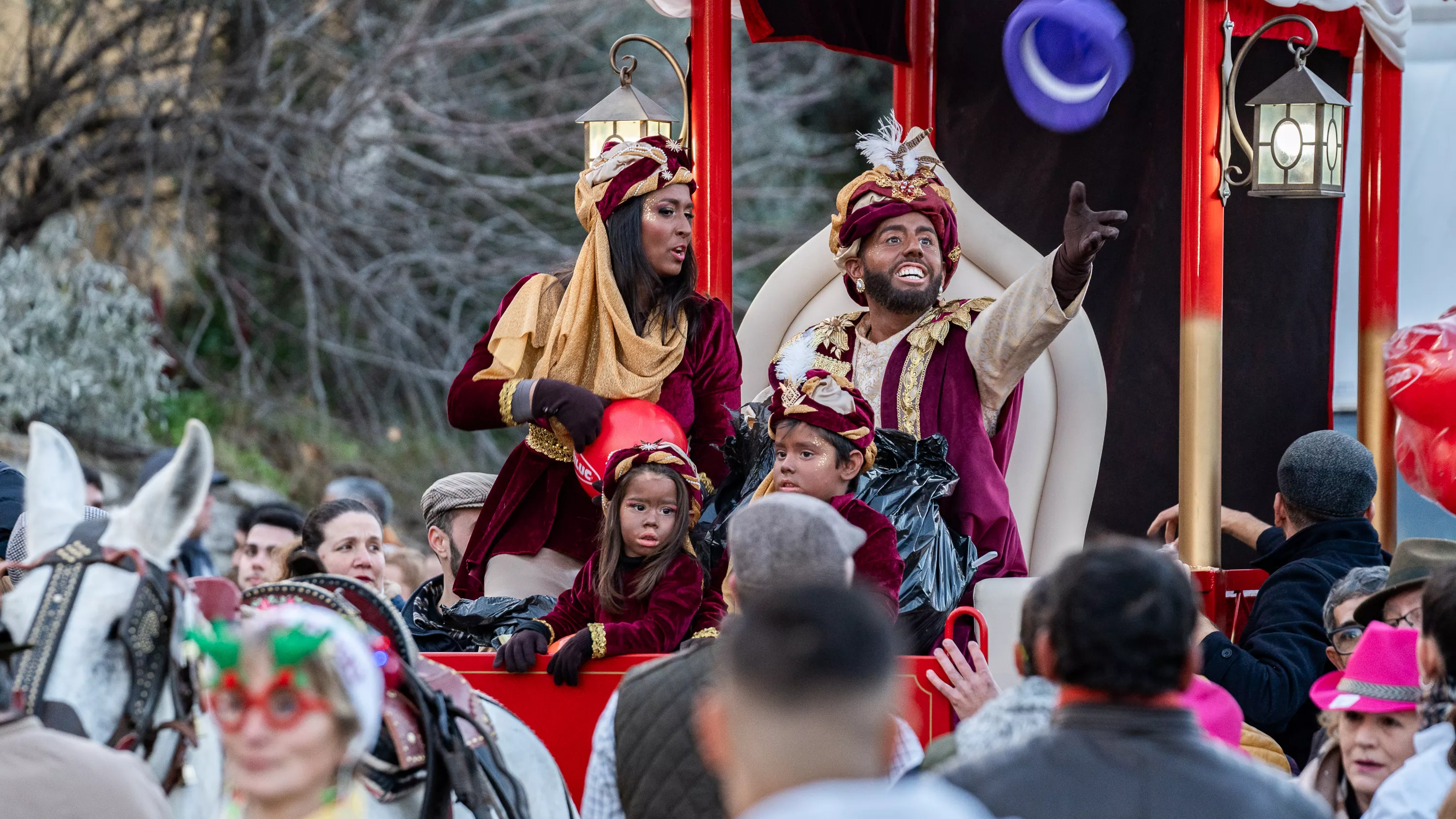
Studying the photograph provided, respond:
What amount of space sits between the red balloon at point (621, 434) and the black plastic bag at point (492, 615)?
1.04ft

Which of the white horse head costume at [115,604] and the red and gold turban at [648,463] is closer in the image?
the white horse head costume at [115,604]

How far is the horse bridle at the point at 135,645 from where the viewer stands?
2.45m

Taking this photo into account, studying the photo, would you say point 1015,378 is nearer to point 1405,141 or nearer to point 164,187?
point 1405,141

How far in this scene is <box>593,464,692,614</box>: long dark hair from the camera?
4305mm

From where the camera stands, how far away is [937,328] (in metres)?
5.16

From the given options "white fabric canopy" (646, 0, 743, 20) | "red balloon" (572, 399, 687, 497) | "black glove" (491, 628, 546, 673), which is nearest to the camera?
"black glove" (491, 628, 546, 673)

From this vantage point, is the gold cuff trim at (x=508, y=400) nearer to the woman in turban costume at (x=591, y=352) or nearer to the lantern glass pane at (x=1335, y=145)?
the woman in turban costume at (x=591, y=352)

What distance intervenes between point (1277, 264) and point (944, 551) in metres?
2.49

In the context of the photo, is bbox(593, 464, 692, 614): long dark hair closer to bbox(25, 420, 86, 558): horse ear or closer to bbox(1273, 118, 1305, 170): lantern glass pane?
bbox(25, 420, 86, 558): horse ear

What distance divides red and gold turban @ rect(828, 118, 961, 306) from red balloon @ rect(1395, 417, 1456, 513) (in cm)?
133

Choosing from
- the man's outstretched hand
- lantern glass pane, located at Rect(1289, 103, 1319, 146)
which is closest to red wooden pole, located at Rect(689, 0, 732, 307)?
the man's outstretched hand

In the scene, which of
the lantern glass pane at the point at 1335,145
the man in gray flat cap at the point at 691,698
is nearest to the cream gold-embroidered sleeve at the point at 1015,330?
the lantern glass pane at the point at 1335,145

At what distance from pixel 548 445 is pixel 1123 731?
9.48 feet

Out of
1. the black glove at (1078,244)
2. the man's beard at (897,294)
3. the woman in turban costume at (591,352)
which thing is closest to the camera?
the black glove at (1078,244)
